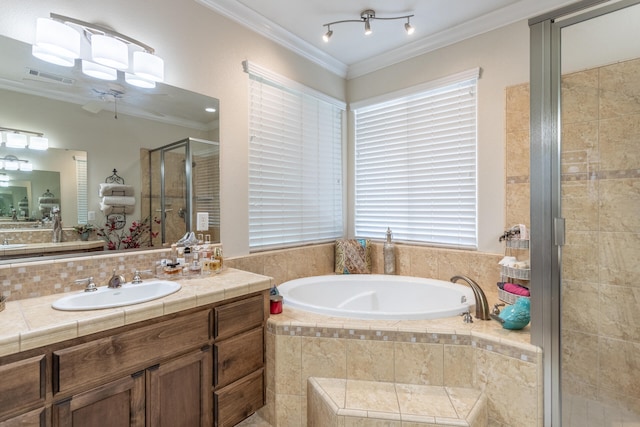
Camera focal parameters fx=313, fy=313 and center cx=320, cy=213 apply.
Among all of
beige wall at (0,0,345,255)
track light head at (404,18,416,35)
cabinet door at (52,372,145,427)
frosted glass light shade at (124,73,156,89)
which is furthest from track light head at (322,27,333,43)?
cabinet door at (52,372,145,427)

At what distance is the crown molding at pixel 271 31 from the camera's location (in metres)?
2.21

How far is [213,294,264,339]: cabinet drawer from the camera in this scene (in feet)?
5.30

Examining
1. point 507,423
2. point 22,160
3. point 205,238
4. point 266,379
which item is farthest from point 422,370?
point 22,160

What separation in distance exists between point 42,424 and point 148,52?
1.86 m

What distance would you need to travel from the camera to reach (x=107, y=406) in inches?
48.7

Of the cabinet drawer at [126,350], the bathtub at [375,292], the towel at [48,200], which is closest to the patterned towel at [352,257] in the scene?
the bathtub at [375,292]

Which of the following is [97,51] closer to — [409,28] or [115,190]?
[115,190]

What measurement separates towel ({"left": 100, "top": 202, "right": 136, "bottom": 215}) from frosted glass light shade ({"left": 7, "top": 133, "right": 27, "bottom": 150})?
0.42m

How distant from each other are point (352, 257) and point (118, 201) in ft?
6.47

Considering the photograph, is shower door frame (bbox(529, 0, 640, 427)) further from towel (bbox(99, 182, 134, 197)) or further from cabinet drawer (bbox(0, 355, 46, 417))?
towel (bbox(99, 182, 134, 197))

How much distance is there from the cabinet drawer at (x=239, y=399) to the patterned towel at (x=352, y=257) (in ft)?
4.52

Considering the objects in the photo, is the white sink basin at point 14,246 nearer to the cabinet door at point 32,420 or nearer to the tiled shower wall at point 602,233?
the cabinet door at point 32,420

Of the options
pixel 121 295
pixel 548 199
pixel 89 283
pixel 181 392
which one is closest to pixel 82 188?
pixel 89 283

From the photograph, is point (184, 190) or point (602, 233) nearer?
point (602, 233)
